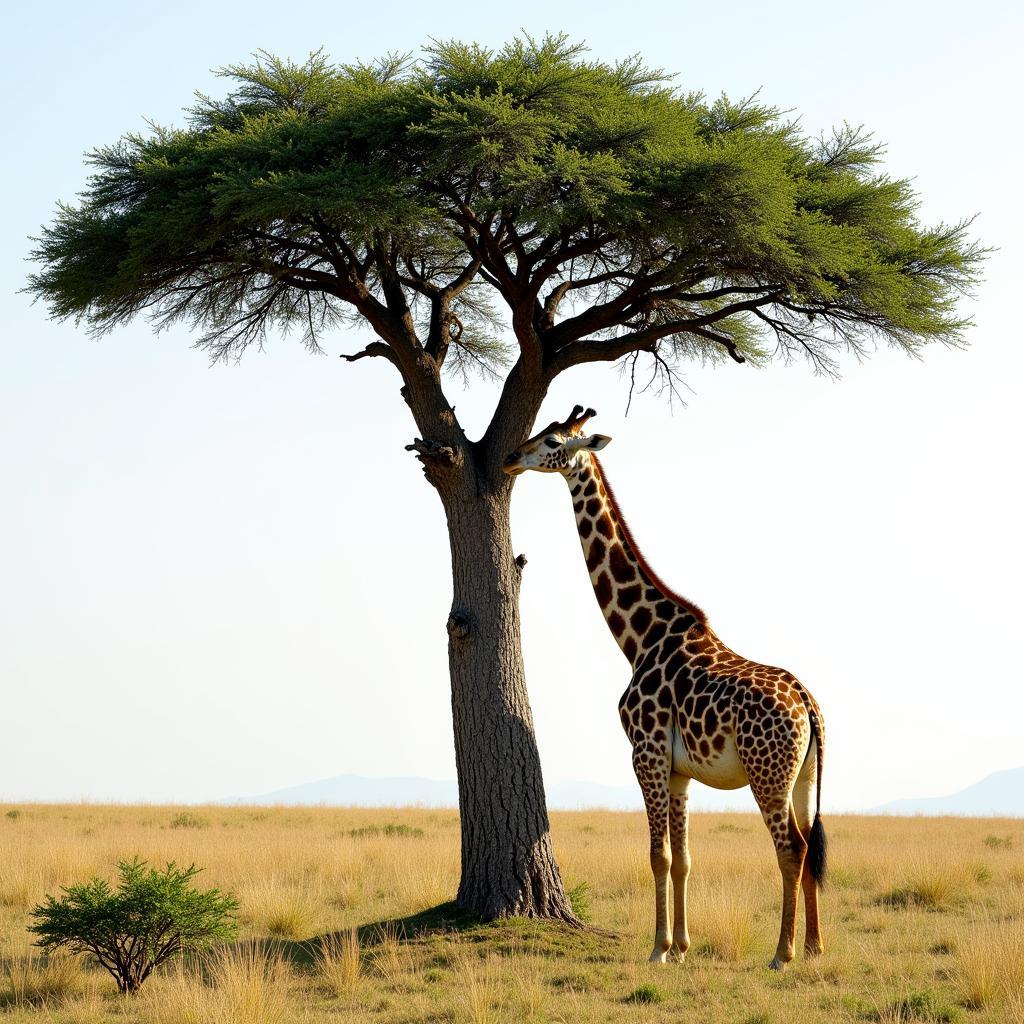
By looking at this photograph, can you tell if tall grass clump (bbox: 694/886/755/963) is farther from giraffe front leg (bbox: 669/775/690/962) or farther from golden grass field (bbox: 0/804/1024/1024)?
giraffe front leg (bbox: 669/775/690/962)

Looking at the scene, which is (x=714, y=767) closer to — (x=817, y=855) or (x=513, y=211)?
(x=817, y=855)

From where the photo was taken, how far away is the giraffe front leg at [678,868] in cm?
1014

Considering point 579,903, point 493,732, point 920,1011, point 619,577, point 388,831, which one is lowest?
point 920,1011

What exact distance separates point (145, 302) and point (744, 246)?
265 inches

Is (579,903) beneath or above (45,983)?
above

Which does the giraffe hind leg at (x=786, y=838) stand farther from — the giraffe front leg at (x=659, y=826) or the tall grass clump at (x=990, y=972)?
the tall grass clump at (x=990, y=972)

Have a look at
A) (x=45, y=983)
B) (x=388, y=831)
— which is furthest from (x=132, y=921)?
(x=388, y=831)

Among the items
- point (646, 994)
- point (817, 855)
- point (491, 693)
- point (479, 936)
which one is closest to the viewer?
point (646, 994)

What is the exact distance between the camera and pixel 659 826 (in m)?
10.2

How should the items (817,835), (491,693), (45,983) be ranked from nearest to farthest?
(817,835)
(45,983)
(491,693)

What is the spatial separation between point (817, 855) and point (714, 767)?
3.29ft

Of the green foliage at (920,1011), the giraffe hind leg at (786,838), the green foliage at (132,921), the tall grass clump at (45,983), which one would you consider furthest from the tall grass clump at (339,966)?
the green foliage at (920,1011)

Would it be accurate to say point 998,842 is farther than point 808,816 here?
Yes

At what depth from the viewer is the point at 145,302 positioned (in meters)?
14.3
